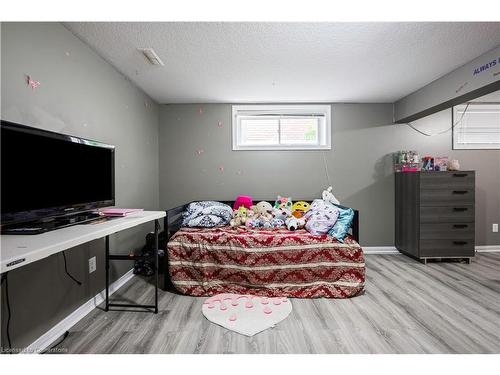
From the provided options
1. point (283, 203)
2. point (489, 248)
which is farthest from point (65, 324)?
point (489, 248)

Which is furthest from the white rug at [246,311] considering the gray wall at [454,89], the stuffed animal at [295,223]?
the gray wall at [454,89]

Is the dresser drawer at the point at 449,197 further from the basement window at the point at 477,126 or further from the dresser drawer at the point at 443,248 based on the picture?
the basement window at the point at 477,126

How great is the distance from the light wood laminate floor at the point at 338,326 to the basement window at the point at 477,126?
2.16m

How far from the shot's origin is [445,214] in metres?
3.30

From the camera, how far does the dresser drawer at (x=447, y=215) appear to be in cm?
329

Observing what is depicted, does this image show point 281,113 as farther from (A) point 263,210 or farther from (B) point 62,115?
(B) point 62,115

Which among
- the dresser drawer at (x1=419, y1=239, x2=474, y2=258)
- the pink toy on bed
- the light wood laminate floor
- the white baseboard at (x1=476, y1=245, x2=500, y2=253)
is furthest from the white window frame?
the white baseboard at (x1=476, y1=245, x2=500, y2=253)

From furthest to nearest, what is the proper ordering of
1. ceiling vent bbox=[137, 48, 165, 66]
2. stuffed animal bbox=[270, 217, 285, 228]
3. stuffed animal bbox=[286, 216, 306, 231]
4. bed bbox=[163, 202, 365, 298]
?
stuffed animal bbox=[270, 217, 285, 228] → stuffed animal bbox=[286, 216, 306, 231] → bed bbox=[163, 202, 365, 298] → ceiling vent bbox=[137, 48, 165, 66]

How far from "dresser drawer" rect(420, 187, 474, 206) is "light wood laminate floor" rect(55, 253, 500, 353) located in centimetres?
101

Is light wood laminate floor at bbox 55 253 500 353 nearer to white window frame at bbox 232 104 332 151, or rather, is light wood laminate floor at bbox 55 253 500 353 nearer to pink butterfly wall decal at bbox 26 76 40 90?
pink butterfly wall decal at bbox 26 76 40 90

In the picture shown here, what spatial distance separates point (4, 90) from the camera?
1.46m

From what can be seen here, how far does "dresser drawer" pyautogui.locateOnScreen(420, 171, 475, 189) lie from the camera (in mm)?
3275
